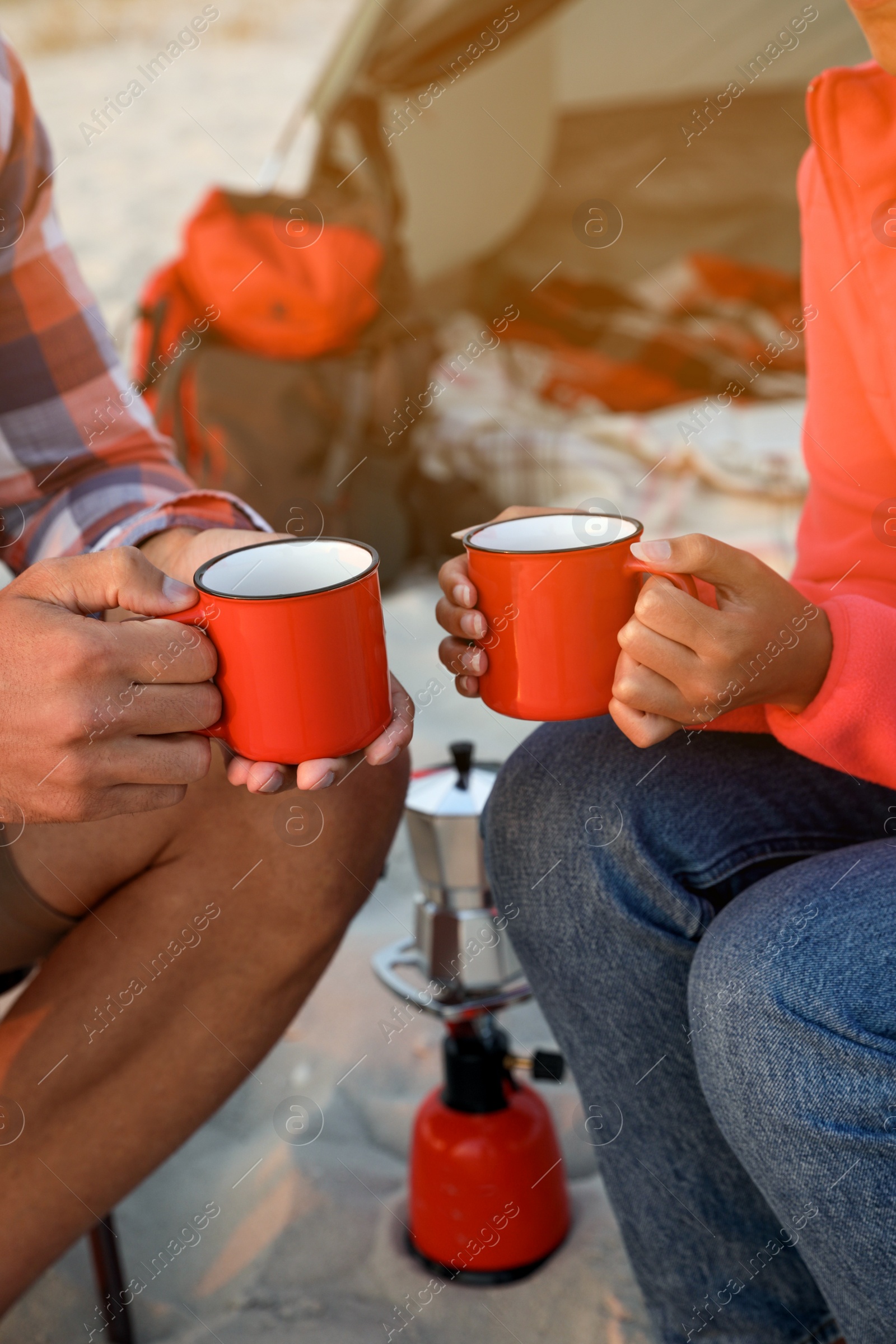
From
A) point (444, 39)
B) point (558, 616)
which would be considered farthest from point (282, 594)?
point (444, 39)

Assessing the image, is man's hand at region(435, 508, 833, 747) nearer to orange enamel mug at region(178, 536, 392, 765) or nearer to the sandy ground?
orange enamel mug at region(178, 536, 392, 765)

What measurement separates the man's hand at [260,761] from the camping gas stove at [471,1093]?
0.32 ft

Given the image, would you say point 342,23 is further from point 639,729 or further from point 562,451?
point 639,729

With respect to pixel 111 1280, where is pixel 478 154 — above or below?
above

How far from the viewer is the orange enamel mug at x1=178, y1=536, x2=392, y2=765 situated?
1.96 ft

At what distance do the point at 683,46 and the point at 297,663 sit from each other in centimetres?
261

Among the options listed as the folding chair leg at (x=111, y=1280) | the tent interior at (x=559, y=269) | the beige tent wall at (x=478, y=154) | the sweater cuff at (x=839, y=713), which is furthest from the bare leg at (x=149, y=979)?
the beige tent wall at (x=478, y=154)

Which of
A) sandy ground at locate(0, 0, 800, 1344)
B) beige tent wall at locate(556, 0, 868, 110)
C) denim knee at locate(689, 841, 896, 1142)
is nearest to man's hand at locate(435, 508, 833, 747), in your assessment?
denim knee at locate(689, 841, 896, 1142)

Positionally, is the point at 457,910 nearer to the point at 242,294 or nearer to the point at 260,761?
the point at 260,761

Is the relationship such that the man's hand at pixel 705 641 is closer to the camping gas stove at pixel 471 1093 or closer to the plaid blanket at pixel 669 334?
the camping gas stove at pixel 471 1093

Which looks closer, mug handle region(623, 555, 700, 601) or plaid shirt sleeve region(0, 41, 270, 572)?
mug handle region(623, 555, 700, 601)

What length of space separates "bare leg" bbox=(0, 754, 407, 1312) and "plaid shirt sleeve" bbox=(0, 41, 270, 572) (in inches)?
9.2

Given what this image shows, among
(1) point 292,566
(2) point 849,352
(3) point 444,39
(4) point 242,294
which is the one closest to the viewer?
(1) point 292,566

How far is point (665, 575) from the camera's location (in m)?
0.65
